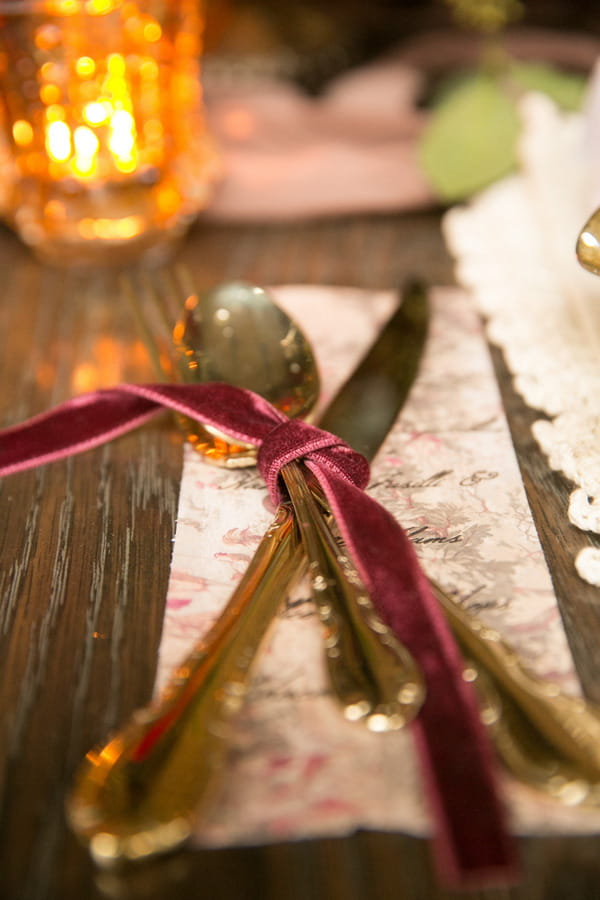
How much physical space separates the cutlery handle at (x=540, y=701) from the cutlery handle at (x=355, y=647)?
0.03m

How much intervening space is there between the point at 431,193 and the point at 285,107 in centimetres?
15

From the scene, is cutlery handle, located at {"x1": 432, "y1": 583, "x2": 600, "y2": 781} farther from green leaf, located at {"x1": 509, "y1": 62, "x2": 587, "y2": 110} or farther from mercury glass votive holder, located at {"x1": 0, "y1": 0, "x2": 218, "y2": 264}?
green leaf, located at {"x1": 509, "y1": 62, "x2": 587, "y2": 110}

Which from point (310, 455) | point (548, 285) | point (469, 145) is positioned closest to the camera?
point (310, 455)

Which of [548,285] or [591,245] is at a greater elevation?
[591,245]

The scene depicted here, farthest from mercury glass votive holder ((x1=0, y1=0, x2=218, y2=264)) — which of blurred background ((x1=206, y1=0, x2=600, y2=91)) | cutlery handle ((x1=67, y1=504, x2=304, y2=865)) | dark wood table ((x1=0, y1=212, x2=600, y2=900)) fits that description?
cutlery handle ((x1=67, y1=504, x2=304, y2=865))

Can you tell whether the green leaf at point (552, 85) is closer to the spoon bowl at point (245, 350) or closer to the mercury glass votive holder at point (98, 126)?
the mercury glass votive holder at point (98, 126)

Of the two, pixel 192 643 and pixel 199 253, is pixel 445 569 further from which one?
pixel 199 253

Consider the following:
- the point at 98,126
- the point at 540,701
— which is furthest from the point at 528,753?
the point at 98,126

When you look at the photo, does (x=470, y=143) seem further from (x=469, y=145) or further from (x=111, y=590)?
(x=111, y=590)

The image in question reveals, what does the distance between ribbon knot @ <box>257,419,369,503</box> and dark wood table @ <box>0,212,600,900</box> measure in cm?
5

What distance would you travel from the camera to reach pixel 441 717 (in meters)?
0.27

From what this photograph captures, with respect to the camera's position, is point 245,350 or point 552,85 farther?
point 552,85

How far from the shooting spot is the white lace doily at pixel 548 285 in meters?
0.41

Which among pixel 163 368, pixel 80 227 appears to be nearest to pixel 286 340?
pixel 163 368
